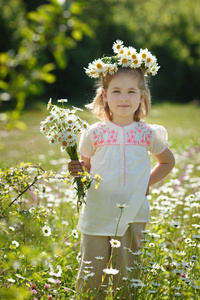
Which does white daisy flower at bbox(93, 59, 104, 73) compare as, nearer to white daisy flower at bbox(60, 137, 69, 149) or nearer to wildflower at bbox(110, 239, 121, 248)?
white daisy flower at bbox(60, 137, 69, 149)

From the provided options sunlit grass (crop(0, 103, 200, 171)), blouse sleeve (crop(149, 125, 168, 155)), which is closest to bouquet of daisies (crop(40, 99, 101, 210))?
sunlit grass (crop(0, 103, 200, 171))

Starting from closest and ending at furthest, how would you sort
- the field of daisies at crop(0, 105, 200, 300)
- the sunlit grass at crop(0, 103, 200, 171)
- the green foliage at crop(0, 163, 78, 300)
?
the field of daisies at crop(0, 105, 200, 300)
the green foliage at crop(0, 163, 78, 300)
the sunlit grass at crop(0, 103, 200, 171)

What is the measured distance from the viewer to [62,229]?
12.4ft

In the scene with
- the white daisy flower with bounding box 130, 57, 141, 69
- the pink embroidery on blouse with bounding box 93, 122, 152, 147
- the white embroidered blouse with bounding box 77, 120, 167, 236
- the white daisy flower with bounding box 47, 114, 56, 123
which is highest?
the white daisy flower with bounding box 130, 57, 141, 69

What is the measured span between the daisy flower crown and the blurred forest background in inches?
19.6

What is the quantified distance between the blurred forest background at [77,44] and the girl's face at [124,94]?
518 mm

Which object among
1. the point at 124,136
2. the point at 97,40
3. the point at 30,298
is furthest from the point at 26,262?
the point at 97,40

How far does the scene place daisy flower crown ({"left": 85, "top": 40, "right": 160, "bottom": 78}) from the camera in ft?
9.82

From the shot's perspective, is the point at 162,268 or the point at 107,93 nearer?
the point at 162,268

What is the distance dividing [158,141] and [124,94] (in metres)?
0.41

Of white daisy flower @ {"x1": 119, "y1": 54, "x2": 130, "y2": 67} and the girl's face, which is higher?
white daisy flower @ {"x1": 119, "y1": 54, "x2": 130, "y2": 67}

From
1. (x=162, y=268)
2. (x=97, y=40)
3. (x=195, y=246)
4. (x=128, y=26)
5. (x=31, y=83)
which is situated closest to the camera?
(x=31, y=83)

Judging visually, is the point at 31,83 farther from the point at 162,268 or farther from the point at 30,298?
the point at 30,298

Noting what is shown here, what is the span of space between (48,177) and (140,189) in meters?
0.62
